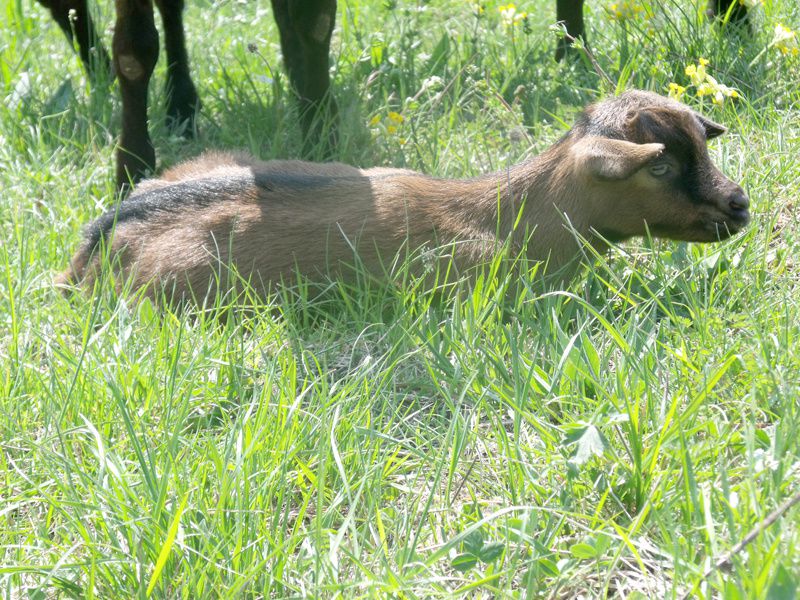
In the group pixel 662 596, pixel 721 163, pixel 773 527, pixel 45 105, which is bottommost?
pixel 662 596

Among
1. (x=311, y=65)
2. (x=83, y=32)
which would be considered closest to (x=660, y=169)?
(x=311, y=65)

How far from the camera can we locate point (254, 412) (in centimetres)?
369

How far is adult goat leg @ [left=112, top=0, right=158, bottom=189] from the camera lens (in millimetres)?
5629

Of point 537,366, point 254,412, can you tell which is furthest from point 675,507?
point 254,412

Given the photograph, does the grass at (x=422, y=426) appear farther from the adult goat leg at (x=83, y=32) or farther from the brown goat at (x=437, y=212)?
the adult goat leg at (x=83, y=32)

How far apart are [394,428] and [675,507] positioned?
38.3 inches

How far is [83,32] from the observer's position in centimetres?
661

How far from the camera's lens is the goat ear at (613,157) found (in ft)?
13.5

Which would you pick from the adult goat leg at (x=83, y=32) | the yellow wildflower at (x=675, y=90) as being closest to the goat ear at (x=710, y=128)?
the yellow wildflower at (x=675, y=90)

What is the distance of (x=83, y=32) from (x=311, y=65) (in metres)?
1.52

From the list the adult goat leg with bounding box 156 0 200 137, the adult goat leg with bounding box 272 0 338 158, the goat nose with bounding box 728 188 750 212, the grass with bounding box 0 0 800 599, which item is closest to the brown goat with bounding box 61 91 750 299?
the goat nose with bounding box 728 188 750 212

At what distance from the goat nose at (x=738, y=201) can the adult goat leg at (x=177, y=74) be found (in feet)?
10.8

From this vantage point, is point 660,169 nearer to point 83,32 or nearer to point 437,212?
point 437,212

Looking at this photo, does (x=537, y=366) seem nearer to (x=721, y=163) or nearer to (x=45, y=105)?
(x=721, y=163)
